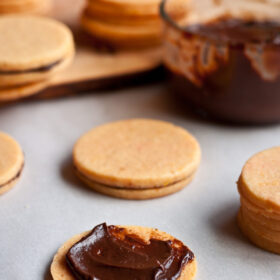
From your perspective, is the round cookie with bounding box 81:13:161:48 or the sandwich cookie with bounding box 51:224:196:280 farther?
the round cookie with bounding box 81:13:161:48

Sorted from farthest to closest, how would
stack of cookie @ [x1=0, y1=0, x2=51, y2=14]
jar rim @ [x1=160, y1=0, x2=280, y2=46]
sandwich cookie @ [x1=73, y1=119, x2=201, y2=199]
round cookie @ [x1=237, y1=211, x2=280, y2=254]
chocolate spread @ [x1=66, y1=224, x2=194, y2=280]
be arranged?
1. stack of cookie @ [x1=0, y1=0, x2=51, y2=14]
2. jar rim @ [x1=160, y1=0, x2=280, y2=46]
3. sandwich cookie @ [x1=73, y1=119, x2=201, y2=199]
4. round cookie @ [x1=237, y1=211, x2=280, y2=254]
5. chocolate spread @ [x1=66, y1=224, x2=194, y2=280]

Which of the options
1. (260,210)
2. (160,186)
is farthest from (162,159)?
(260,210)

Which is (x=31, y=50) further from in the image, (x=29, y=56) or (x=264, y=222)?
(x=264, y=222)

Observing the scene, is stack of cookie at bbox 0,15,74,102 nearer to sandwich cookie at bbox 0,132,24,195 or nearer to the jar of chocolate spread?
sandwich cookie at bbox 0,132,24,195

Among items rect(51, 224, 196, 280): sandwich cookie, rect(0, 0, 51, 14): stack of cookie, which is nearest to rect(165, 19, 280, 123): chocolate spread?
rect(51, 224, 196, 280): sandwich cookie

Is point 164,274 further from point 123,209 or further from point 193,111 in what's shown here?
point 193,111

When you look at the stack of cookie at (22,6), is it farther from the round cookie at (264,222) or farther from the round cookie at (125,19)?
the round cookie at (264,222)
